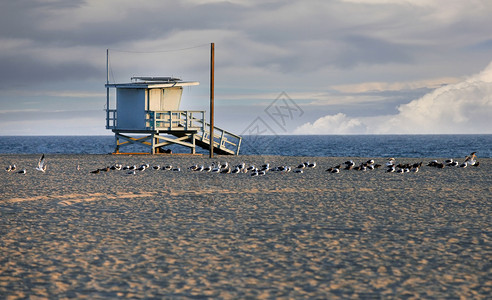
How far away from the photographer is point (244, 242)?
9.55m

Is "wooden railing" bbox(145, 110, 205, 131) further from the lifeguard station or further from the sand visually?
the sand

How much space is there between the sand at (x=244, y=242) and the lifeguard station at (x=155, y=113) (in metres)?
19.7

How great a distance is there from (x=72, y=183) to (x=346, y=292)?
15.8 m

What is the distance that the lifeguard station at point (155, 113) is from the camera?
38.2 meters

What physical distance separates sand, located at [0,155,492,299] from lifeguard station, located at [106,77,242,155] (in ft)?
64.7

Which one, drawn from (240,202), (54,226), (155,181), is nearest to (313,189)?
(240,202)

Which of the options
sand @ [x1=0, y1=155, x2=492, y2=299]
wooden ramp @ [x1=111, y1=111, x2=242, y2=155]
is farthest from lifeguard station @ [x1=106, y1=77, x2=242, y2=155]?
sand @ [x1=0, y1=155, x2=492, y2=299]

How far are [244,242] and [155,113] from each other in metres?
29.3

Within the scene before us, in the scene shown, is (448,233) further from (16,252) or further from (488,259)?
(16,252)

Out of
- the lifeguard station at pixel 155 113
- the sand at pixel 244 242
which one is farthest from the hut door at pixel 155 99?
the sand at pixel 244 242

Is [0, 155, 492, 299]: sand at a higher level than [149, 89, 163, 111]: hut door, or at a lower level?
lower

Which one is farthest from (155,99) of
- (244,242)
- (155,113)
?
(244,242)

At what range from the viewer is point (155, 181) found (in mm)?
21594

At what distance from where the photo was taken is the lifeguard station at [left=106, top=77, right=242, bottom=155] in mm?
38156
